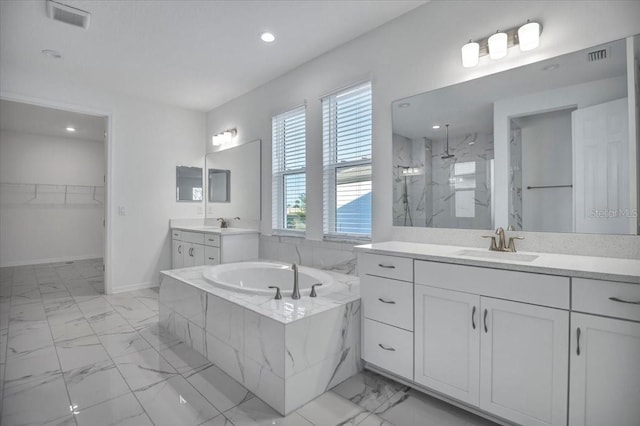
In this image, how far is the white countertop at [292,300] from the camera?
1869 mm

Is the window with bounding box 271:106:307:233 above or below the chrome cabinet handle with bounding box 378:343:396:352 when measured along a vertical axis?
above

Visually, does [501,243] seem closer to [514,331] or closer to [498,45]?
[514,331]

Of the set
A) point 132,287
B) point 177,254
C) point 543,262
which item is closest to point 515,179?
point 543,262

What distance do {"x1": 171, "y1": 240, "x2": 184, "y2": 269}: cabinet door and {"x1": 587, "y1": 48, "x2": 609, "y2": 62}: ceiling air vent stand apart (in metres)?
4.45

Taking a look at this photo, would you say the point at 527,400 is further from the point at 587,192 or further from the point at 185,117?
the point at 185,117

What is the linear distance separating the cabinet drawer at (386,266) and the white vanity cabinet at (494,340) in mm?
75

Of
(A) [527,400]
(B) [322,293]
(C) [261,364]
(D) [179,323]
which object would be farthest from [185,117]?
(A) [527,400]

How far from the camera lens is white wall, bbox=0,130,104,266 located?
5.94 m

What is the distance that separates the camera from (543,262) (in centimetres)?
152

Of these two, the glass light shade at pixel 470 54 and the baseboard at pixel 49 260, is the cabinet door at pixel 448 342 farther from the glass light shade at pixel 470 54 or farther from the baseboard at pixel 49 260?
the baseboard at pixel 49 260

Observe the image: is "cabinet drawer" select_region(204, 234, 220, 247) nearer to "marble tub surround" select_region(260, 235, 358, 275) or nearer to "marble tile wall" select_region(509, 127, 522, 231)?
"marble tub surround" select_region(260, 235, 358, 275)

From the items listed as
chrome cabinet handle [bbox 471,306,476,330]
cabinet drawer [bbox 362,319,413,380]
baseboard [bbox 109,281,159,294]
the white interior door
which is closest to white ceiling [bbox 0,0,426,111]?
the white interior door

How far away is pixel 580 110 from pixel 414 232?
120 cm

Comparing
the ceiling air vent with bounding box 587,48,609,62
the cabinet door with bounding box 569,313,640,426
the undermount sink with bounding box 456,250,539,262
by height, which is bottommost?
the cabinet door with bounding box 569,313,640,426
